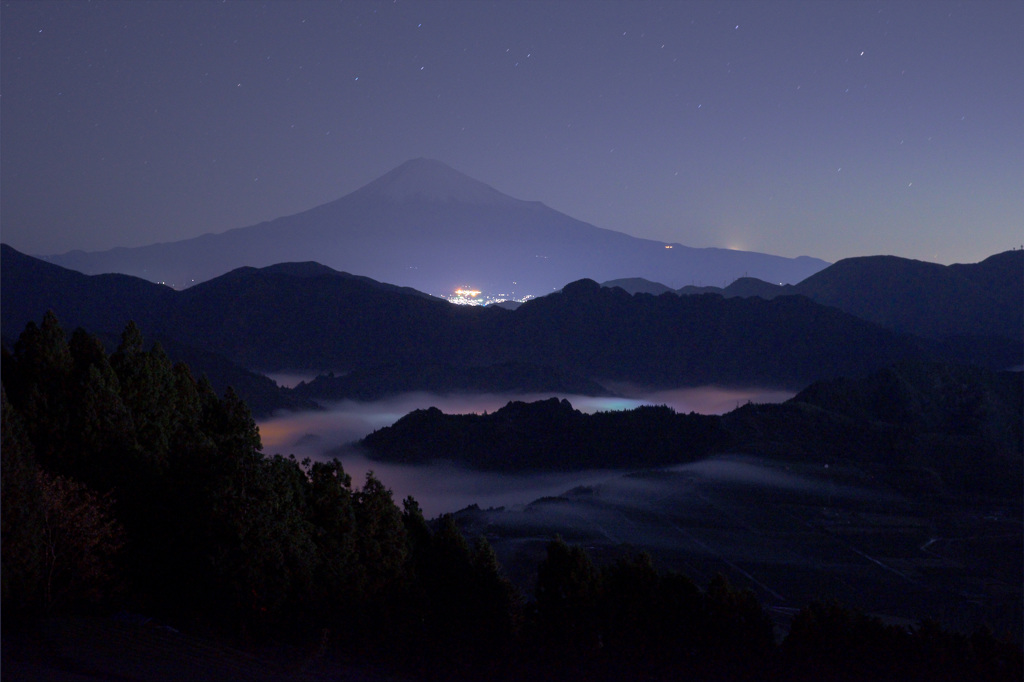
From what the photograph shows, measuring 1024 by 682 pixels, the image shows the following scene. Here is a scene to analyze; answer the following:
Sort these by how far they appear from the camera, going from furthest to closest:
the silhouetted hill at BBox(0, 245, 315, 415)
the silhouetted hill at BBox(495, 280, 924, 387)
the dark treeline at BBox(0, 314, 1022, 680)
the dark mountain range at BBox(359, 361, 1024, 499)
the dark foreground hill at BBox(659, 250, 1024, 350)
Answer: the dark foreground hill at BBox(659, 250, 1024, 350) → the silhouetted hill at BBox(495, 280, 924, 387) → the silhouetted hill at BBox(0, 245, 315, 415) → the dark mountain range at BBox(359, 361, 1024, 499) → the dark treeline at BBox(0, 314, 1022, 680)

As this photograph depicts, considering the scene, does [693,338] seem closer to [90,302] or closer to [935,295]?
[935,295]

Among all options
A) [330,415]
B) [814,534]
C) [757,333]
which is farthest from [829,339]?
[814,534]

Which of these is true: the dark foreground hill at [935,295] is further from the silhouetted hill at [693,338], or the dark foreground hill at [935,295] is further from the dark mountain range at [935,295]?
the silhouetted hill at [693,338]

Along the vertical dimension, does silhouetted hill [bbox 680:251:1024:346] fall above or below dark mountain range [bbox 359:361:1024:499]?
above

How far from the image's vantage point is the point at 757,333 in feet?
461

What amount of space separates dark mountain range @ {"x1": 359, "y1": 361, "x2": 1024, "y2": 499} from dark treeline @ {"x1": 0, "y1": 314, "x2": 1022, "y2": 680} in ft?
146

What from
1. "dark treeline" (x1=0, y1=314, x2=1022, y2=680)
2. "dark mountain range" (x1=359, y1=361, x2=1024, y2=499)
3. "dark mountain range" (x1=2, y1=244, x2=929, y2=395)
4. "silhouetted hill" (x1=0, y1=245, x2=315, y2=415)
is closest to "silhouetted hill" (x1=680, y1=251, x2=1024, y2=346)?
"dark mountain range" (x1=2, y1=244, x2=929, y2=395)

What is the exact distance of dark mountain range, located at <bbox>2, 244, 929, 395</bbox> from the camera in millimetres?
133500

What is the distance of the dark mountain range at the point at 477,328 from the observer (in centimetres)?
13350

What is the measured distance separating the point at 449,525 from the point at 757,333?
13445cm

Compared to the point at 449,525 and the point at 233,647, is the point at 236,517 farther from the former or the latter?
the point at 449,525

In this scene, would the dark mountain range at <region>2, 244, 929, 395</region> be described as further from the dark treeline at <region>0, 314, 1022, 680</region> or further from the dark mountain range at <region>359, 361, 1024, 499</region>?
the dark treeline at <region>0, 314, 1022, 680</region>

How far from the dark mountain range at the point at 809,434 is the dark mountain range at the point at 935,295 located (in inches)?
2659

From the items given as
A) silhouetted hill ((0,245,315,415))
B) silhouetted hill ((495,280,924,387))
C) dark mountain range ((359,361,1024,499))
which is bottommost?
dark mountain range ((359,361,1024,499))
